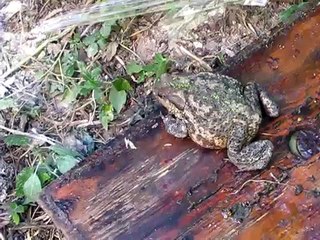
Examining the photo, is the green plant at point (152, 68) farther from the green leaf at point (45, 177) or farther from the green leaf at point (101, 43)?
the green leaf at point (45, 177)

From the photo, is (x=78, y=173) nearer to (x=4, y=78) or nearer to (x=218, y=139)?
(x=218, y=139)

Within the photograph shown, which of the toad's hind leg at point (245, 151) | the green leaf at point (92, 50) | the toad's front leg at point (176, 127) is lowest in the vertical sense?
the toad's hind leg at point (245, 151)

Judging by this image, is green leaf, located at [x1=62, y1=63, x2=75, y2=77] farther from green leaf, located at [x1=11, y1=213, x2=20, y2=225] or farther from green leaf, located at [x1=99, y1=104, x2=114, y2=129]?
green leaf, located at [x1=11, y1=213, x2=20, y2=225]

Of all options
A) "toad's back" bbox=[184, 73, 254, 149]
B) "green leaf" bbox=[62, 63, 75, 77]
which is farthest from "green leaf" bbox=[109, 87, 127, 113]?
"toad's back" bbox=[184, 73, 254, 149]

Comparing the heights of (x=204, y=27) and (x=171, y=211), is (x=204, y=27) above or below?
above

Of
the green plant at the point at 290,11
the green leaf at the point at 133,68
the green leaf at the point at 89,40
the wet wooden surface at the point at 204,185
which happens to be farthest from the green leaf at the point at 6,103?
the green plant at the point at 290,11

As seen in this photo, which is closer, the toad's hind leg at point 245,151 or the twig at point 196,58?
the toad's hind leg at point 245,151

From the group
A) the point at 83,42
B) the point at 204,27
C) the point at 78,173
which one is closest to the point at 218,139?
the point at 78,173
